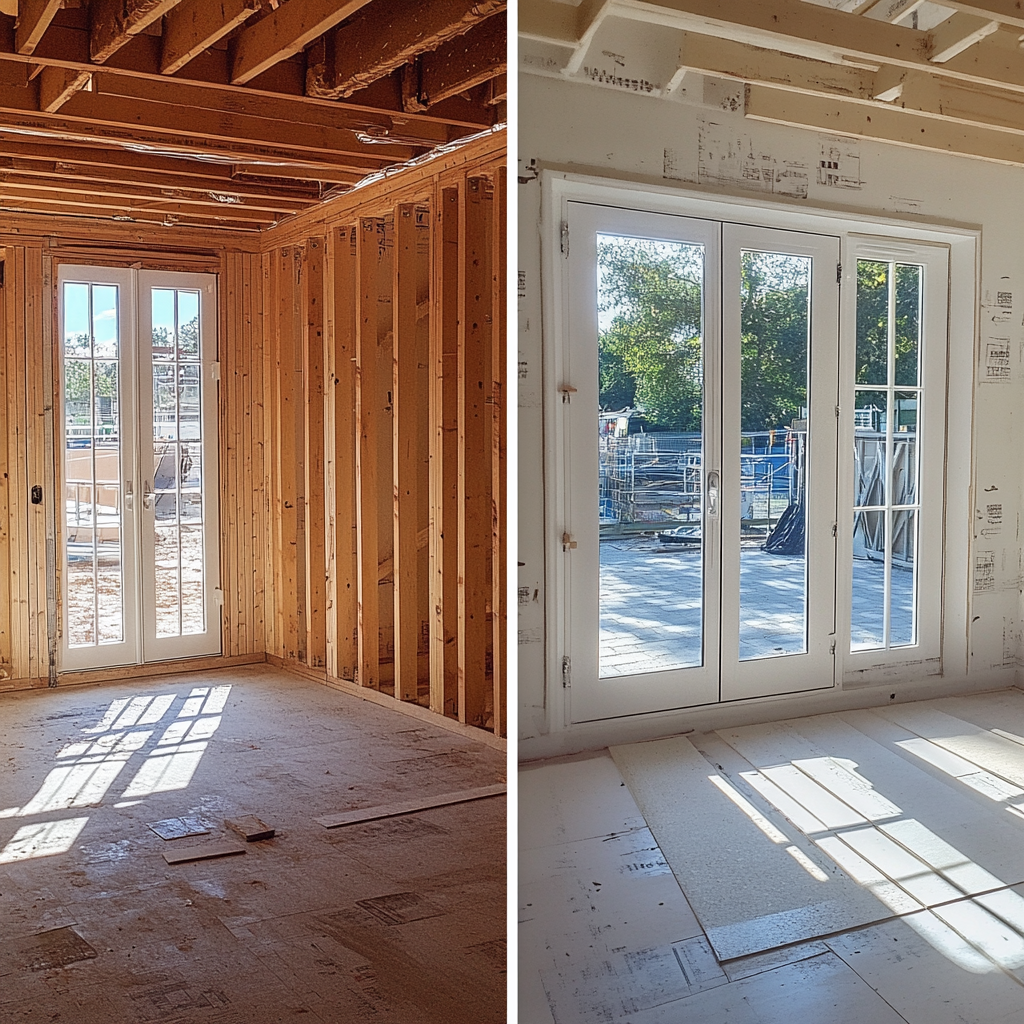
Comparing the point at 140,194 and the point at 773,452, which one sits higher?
the point at 140,194

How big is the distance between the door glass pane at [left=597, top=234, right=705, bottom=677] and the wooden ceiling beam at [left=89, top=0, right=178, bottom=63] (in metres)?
1.91

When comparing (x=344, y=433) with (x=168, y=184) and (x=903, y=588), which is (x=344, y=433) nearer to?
(x=168, y=184)

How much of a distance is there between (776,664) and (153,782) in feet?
10.7

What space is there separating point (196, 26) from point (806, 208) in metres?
2.38

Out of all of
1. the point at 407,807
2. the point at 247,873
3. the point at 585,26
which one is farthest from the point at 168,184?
the point at 585,26

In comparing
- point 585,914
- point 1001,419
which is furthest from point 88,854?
point 1001,419

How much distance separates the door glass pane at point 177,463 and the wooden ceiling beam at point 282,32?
8.56 feet

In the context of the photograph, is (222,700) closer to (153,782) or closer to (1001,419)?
(153,782)

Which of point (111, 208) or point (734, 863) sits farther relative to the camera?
point (111, 208)

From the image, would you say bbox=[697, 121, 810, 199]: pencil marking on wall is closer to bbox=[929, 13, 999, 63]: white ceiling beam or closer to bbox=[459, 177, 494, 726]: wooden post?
bbox=[929, 13, 999, 63]: white ceiling beam

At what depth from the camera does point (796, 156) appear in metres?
1.04

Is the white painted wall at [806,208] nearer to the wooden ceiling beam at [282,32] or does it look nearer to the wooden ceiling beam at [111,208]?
the wooden ceiling beam at [282,32]

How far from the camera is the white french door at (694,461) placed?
1.09 meters

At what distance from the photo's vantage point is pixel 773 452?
111cm
